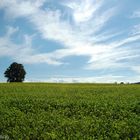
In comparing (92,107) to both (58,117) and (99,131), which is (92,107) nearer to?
(58,117)

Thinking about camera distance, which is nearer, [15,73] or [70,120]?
[70,120]

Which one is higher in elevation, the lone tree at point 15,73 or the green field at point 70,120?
the lone tree at point 15,73

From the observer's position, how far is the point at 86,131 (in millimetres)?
20438

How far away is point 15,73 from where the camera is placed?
11756 cm

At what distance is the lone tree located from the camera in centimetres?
11769

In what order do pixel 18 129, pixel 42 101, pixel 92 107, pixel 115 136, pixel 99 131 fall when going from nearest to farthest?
pixel 115 136
pixel 99 131
pixel 18 129
pixel 92 107
pixel 42 101

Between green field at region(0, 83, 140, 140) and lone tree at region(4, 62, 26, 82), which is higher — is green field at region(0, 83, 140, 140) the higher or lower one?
the lower one

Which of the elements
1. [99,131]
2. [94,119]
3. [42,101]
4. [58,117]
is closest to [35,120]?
[58,117]

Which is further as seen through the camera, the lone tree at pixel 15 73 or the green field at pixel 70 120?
the lone tree at pixel 15 73

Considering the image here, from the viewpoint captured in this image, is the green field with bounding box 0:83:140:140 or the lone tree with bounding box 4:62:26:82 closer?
the green field with bounding box 0:83:140:140

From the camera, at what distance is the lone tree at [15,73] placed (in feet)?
386

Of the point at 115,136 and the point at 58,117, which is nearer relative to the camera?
the point at 115,136

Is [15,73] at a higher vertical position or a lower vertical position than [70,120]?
higher

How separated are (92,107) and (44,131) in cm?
809
